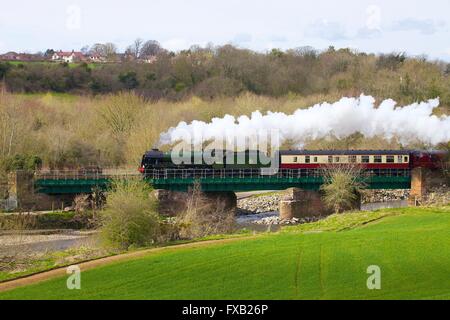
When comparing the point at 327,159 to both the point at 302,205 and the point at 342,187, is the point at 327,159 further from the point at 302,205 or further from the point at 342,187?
the point at 342,187

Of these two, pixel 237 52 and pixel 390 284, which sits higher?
pixel 237 52

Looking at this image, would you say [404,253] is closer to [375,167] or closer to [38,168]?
[375,167]

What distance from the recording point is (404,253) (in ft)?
153

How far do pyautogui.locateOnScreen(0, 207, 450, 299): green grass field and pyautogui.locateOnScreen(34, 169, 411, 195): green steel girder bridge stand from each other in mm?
31354

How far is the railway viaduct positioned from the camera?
84500mm

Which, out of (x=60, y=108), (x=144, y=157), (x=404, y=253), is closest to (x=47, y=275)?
(x=404, y=253)

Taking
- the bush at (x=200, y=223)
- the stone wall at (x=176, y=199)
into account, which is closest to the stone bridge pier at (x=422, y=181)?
the stone wall at (x=176, y=199)

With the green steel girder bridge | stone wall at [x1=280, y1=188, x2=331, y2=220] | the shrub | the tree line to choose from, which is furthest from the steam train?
the tree line

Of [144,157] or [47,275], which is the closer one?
[47,275]

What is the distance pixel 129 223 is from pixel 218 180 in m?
30.9

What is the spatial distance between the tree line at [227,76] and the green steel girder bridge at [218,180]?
55.5 m

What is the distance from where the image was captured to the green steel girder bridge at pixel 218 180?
279ft
